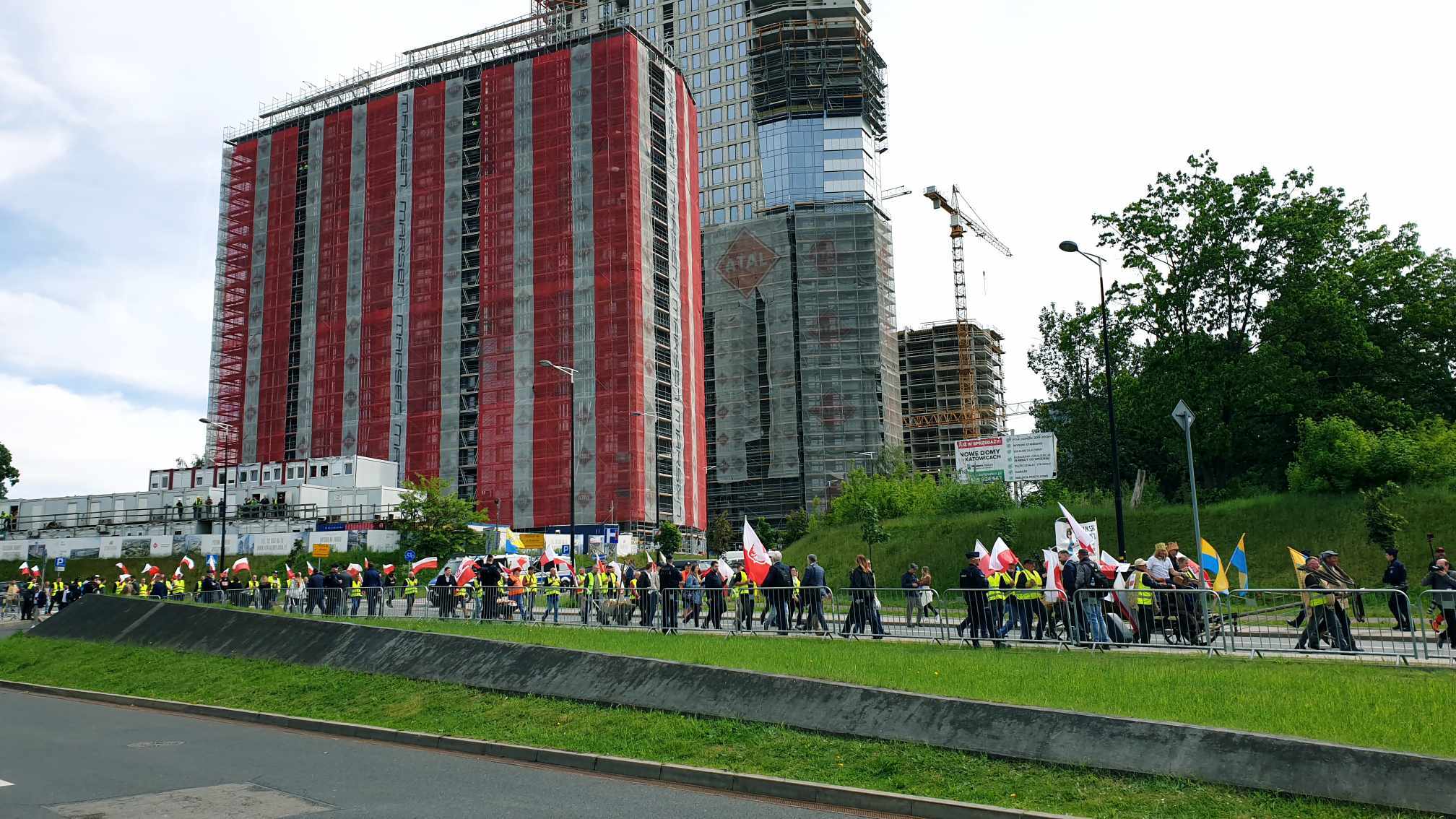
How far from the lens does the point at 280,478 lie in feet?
263

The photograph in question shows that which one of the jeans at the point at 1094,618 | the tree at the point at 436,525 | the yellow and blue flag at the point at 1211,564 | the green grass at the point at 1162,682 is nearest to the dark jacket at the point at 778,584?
the green grass at the point at 1162,682

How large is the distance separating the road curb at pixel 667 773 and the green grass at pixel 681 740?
0.67 ft

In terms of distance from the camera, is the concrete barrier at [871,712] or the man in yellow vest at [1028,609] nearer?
the concrete barrier at [871,712]

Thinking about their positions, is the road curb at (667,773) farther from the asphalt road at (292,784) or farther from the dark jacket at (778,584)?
the dark jacket at (778,584)

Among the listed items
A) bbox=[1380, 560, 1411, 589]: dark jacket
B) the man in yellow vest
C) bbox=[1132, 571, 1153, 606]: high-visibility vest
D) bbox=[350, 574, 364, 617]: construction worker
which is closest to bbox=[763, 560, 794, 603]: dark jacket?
the man in yellow vest

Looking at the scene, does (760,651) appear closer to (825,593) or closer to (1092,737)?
(825,593)

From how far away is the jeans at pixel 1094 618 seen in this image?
1579 centimetres

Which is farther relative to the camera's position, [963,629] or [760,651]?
[963,629]

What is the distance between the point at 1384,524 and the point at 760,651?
21.8 m

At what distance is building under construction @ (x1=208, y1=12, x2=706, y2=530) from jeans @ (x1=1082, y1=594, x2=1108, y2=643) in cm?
5972

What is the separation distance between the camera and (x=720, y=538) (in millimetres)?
87938

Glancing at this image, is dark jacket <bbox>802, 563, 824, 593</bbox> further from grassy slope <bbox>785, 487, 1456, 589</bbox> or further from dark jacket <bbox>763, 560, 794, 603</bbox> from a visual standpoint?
grassy slope <bbox>785, 487, 1456, 589</bbox>

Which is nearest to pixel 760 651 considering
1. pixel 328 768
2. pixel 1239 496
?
pixel 328 768

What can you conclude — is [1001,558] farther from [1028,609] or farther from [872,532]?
[872,532]
